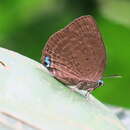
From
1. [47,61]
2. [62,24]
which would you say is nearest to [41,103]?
[47,61]

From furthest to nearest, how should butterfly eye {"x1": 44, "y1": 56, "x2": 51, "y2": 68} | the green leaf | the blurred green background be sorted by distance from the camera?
the blurred green background
butterfly eye {"x1": 44, "y1": 56, "x2": 51, "y2": 68}
the green leaf

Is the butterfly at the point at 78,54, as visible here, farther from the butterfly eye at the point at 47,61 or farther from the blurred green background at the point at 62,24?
the blurred green background at the point at 62,24

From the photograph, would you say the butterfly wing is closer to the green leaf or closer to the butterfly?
the butterfly

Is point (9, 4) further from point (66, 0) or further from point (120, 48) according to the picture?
point (120, 48)

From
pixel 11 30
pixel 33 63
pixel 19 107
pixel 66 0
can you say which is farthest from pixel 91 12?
pixel 19 107

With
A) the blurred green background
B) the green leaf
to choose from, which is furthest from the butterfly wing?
the blurred green background

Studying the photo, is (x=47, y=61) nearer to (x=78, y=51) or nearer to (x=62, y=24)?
(x=78, y=51)

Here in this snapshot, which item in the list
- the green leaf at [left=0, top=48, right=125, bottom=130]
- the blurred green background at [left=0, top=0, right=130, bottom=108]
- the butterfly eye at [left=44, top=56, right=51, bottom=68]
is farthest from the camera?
the blurred green background at [left=0, top=0, right=130, bottom=108]
